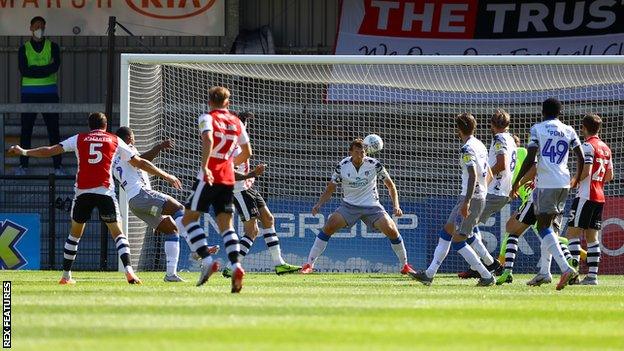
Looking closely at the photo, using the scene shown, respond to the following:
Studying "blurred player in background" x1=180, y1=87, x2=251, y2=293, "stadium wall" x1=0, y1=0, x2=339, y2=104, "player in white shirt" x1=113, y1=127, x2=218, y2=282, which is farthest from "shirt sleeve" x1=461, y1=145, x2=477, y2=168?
"stadium wall" x1=0, y1=0, x2=339, y2=104

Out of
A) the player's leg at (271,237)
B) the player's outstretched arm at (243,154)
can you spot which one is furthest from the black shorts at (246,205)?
the player's outstretched arm at (243,154)

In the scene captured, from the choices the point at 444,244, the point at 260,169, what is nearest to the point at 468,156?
the point at 444,244

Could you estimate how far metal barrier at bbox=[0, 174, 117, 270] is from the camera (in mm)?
22841

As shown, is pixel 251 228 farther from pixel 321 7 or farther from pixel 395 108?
pixel 321 7

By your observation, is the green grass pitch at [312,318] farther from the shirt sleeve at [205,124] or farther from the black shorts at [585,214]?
the black shorts at [585,214]

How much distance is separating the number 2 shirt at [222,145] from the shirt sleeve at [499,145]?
4.18 meters

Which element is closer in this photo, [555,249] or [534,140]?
[555,249]

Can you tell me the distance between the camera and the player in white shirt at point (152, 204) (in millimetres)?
16328

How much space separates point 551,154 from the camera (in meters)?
14.6

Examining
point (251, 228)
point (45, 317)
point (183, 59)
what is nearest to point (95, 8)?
point (183, 59)

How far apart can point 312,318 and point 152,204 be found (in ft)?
22.5

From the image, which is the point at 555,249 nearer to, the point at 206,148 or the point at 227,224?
the point at 227,224

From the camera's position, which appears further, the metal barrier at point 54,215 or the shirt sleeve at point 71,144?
the metal barrier at point 54,215

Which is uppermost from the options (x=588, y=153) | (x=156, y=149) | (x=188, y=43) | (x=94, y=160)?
(x=188, y=43)
